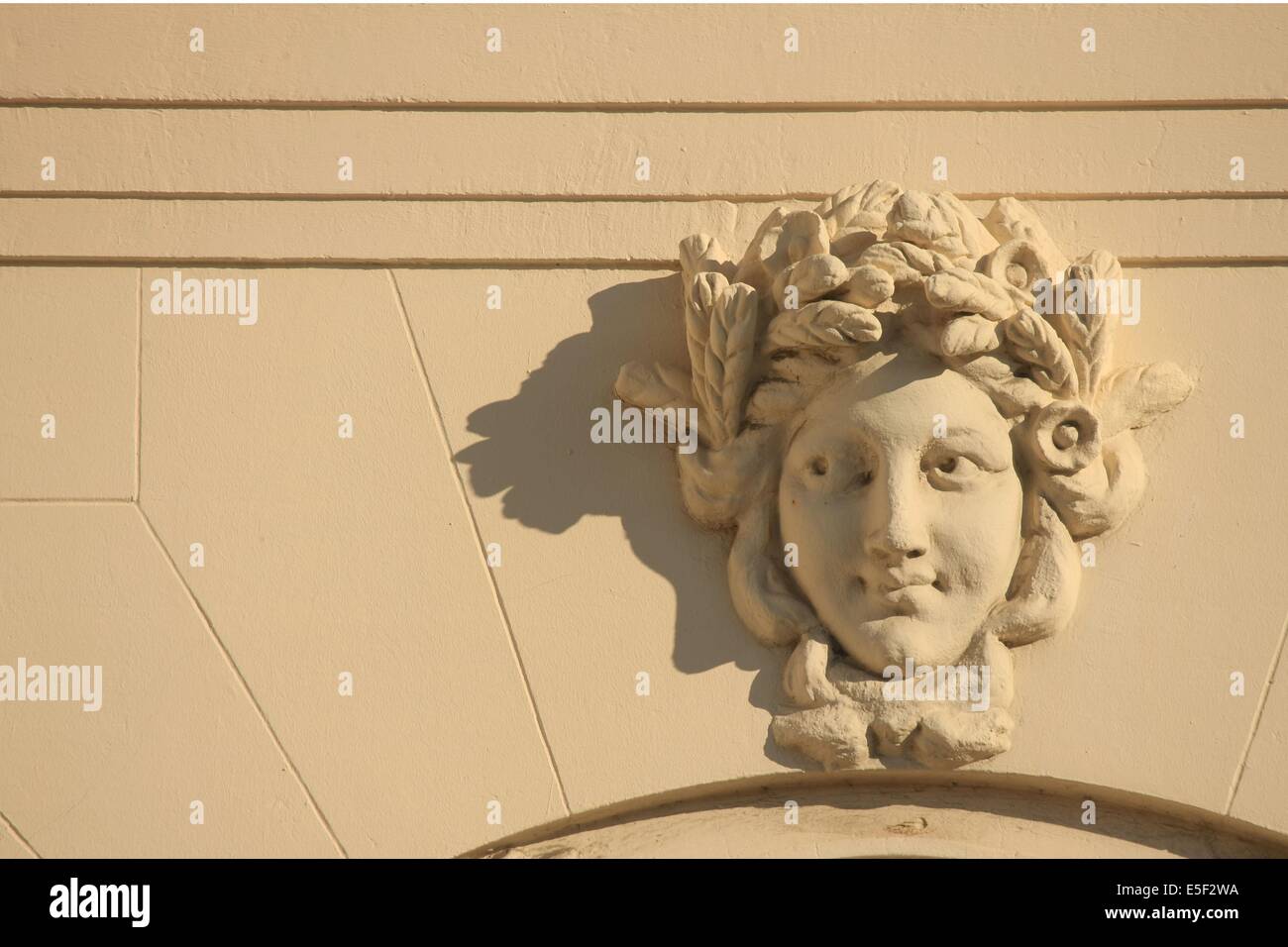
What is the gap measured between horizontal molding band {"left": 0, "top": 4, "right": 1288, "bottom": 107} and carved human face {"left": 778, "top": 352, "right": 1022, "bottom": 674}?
775 millimetres

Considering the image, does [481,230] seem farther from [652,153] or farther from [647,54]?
[647,54]

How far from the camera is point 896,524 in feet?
12.6

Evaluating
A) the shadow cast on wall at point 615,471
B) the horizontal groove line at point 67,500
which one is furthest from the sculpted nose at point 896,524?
the horizontal groove line at point 67,500

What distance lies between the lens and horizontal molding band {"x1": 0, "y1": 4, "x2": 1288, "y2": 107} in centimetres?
430

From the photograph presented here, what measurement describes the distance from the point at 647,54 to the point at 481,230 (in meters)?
0.55

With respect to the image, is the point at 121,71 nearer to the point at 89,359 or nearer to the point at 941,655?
the point at 89,359

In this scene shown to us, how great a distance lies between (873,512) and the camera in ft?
12.8

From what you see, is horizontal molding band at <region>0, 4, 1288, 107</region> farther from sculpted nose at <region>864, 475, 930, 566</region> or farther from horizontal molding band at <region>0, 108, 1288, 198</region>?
sculpted nose at <region>864, 475, 930, 566</region>

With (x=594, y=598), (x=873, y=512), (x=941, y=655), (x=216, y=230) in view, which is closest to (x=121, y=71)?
(x=216, y=230)

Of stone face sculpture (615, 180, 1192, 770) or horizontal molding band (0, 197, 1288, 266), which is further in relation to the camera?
horizontal molding band (0, 197, 1288, 266)

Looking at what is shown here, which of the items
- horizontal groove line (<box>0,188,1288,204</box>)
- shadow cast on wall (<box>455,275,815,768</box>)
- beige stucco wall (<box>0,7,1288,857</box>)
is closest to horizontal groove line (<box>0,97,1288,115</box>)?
beige stucco wall (<box>0,7,1288,857</box>)

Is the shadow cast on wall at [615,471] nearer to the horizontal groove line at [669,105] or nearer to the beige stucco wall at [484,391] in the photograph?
the beige stucco wall at [484,391]

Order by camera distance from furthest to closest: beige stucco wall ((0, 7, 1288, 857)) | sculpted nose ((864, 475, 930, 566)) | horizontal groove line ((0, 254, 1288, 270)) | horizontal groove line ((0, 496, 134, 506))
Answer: horizontal groove line ((0, 254, 1288, 270)) < horizontal groove line ((0, 496, 134, 506)) < beige stucco wall ((0, 7, 1288, 857)) < sculpted nose ((864, 475, 930, 566))

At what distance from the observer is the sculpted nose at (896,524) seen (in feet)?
12.6
